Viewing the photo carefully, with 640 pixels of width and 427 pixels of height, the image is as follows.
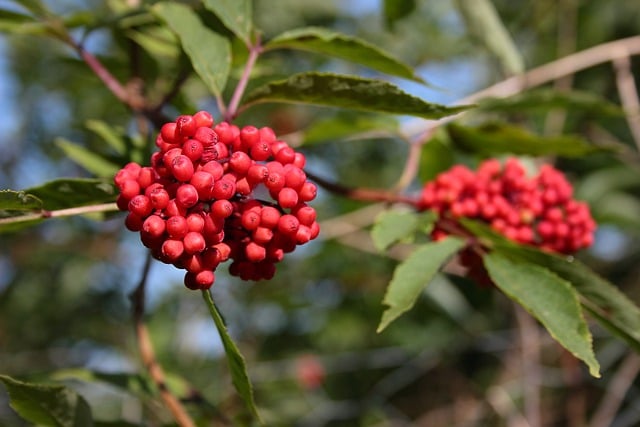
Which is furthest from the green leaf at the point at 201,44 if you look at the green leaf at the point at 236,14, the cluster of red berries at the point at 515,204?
the cluster of red berries at the point at 515,204

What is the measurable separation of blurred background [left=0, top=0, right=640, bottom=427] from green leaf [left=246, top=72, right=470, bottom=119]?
1.46 m

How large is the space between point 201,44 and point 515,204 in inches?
33.8

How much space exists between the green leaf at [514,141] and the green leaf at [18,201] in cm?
108

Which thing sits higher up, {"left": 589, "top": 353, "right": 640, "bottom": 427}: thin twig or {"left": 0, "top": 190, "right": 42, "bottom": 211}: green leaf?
{"left": 0, "top": 190, "right": 42, "bottom": 211}: green leaf

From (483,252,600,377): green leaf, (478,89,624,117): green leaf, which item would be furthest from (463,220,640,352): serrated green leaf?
(478,89,624,117): green leaf

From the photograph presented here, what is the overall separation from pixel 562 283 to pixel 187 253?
0.69 metres

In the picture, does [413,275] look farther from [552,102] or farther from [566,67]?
[566,67]

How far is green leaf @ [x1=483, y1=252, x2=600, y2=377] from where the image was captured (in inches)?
47.4

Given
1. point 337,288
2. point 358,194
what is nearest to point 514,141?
point 358,194

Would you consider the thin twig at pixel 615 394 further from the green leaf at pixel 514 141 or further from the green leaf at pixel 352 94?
the green leaf at pixel 352 94

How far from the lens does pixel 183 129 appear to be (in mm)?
1114

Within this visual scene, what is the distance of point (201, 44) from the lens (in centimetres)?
→ 144

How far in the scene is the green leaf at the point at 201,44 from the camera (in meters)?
1.37

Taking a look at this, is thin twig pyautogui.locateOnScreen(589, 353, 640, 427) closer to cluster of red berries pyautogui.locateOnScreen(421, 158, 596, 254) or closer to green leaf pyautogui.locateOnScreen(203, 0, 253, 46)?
cluster of red berries pyautogui.locateOnScreen(421, 158, 596, 254)
